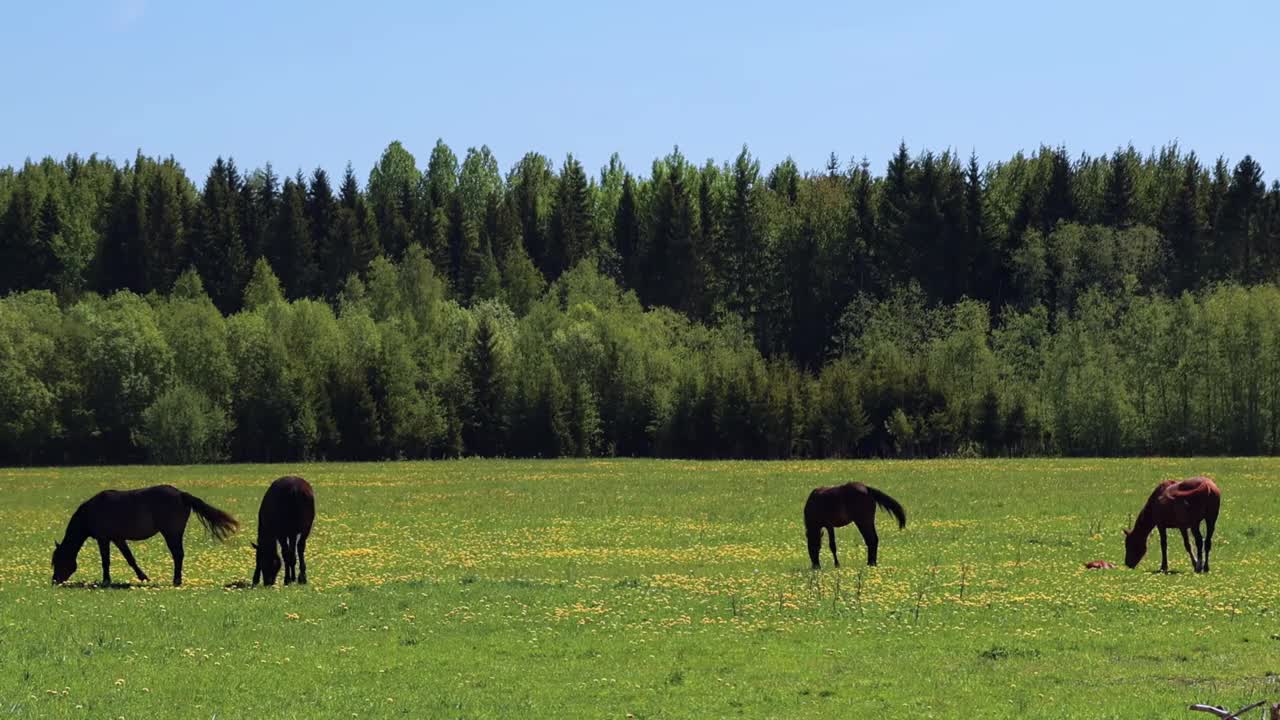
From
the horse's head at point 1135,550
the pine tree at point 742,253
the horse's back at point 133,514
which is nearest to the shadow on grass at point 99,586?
the horse's back at point 133,514

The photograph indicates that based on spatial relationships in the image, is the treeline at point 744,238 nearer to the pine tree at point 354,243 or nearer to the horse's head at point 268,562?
the pine tree at point 354,243

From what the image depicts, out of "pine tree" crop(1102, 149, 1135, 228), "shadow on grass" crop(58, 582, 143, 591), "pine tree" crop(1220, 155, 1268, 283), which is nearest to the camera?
"shadow on grass" crop(58, 582, 143, 591)

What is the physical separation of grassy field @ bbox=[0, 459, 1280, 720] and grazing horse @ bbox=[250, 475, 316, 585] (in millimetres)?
1274

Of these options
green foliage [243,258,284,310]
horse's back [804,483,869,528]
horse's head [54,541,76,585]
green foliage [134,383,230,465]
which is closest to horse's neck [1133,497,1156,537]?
horse's back [804,483,869,528]

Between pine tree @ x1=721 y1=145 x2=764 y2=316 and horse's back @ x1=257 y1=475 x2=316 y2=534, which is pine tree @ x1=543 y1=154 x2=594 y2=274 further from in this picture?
horse's back @ x1=257 y1=475 x2=316 y2=534

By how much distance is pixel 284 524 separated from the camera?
27906 mm

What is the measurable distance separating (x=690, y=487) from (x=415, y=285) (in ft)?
297

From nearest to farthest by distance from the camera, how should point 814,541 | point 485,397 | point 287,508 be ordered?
point 287,508 < point 814,541 < point 485,397

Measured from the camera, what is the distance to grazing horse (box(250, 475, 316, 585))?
90.8ft

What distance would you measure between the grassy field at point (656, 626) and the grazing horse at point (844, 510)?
0.81 metres

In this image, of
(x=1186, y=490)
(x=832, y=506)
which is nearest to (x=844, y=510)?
(x=832, y=506)

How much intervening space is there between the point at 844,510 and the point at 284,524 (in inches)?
477

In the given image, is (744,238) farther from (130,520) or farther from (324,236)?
(130,520)

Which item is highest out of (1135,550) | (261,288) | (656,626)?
(261,288)
